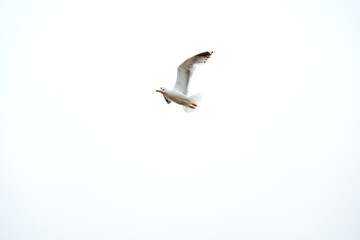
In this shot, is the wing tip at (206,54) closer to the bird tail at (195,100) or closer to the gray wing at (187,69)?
the gray wing at (187,69)

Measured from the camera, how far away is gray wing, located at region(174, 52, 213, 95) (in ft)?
47.0

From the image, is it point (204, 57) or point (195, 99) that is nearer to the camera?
point (204, 57)

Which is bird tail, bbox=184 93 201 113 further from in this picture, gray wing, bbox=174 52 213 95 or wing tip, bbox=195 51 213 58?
wing tip, bbox=195 51 213 58

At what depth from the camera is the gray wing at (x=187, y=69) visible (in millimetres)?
14336

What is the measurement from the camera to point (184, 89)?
1516 cm

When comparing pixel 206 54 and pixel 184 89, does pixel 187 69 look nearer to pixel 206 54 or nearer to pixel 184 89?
pixel 184 89

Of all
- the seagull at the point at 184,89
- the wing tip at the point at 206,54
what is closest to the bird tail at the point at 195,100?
the seagull at the point at 184,89

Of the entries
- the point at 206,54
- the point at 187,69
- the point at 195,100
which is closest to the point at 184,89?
the point at 195,100

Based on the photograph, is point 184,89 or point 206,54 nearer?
point 206,54

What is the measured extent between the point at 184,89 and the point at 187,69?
64cm

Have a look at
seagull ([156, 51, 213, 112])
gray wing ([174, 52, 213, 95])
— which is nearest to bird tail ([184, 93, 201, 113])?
seagull ([156, 51, 213, 112])

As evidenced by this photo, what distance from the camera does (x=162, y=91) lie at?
1495 cm

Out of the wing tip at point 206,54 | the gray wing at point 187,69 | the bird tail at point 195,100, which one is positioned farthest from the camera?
the bird tail at point 195,100

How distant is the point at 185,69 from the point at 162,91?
3.03 ft
